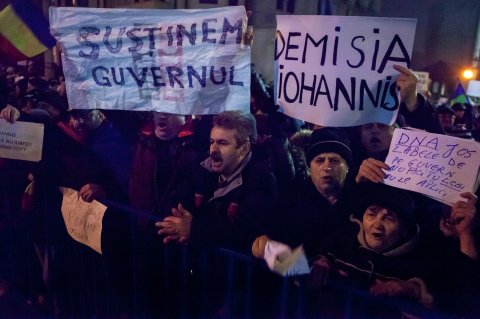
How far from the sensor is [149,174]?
10.7 feet

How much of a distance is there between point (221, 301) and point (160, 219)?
65 cm

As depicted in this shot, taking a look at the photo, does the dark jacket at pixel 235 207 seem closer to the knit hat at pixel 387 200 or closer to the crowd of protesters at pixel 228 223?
the crowd of protesters at pixel 228 223

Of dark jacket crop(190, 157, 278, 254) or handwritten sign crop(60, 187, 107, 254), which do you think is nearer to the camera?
dark jacket crop(190, 157, 278, 254)

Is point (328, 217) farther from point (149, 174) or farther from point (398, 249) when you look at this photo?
point (149, 174)

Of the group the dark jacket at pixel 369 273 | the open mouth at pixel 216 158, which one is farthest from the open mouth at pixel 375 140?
the open mouth at pixel 216 158

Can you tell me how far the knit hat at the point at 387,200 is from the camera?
2232mm

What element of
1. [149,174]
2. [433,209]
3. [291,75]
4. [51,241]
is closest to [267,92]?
[291,75]

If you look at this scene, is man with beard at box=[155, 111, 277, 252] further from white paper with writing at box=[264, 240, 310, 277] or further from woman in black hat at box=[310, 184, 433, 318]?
woman in black hat at box=[310, 184, 433, 318]

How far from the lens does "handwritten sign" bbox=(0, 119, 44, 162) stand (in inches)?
136

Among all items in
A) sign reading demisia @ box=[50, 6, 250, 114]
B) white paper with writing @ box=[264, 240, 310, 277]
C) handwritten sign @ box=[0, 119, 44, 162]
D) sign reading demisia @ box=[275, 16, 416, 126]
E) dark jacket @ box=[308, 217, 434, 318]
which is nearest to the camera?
dark jacket @ box=[308, 217, 434, 318]

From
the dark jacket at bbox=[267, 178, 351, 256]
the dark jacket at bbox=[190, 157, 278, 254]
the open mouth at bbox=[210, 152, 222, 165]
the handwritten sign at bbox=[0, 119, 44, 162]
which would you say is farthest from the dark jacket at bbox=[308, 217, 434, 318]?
the handwritten sign at bbox=[0, 119, 44, 162]

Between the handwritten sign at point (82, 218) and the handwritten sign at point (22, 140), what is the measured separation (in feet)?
1.51

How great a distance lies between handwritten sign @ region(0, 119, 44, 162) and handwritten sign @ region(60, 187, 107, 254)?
0.46 m

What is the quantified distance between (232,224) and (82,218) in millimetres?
1237
